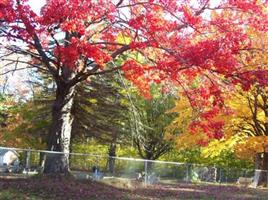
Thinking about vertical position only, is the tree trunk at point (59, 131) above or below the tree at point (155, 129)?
below

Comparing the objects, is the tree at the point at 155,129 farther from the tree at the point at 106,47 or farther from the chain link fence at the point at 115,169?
the tree at the point at 106,47

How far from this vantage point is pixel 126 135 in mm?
29766

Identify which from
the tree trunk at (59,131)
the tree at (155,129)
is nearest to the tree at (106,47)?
the tree trunk at (59,131)

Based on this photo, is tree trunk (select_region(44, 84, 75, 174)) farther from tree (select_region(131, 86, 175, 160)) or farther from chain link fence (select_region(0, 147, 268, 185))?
tree (select_region(131, 86, 175, 160))

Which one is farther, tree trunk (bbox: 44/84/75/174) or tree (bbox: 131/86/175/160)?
tree (bbox: 131/86/175/160)

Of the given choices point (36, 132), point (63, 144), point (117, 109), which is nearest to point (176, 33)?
point (63, 144)

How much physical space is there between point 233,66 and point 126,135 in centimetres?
1665

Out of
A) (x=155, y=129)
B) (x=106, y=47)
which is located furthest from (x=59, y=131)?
(x=155, y=129)

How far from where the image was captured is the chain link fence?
18719 mm

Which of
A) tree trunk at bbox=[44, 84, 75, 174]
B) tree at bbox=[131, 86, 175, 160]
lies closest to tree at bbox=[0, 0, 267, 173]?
tree trunk at bbox=[44, 84, 75, 174]

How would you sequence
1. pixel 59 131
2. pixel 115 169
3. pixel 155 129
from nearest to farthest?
pixel 59 131 < pixel 115 169 < pixel 155 129

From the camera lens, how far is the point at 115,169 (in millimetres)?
23078

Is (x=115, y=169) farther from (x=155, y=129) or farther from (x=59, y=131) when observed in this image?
(x=155, y=129)

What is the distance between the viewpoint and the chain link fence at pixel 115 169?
737 inches
